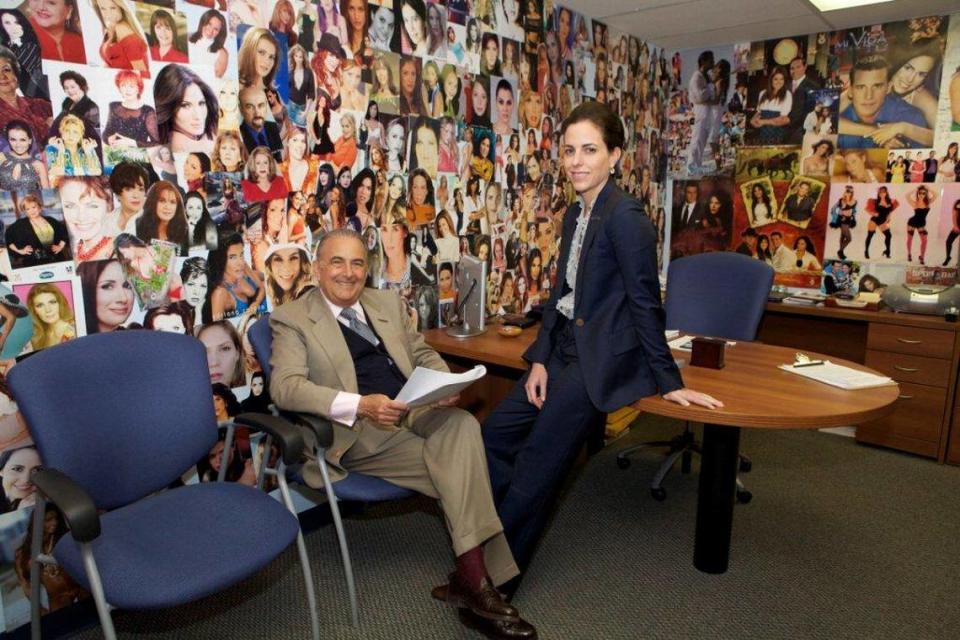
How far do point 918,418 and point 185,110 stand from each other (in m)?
3.86

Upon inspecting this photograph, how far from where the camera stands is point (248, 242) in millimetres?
2441

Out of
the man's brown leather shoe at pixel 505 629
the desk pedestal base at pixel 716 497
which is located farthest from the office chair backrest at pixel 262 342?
the desk pedestal base at pixel 716 497

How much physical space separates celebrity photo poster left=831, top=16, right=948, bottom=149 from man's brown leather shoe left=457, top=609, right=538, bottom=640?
360 cm

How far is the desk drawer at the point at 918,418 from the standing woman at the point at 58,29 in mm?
3964

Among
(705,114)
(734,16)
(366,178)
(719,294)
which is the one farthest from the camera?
(705,114)

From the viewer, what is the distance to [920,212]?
3.88m

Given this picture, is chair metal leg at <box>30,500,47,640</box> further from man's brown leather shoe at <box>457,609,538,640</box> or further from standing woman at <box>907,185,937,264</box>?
standing woman at <box>907,185,937,264</box>

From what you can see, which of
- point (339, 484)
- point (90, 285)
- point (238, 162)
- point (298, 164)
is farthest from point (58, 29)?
point (339, 484)

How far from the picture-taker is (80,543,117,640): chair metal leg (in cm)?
146

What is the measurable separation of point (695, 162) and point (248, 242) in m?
3.48

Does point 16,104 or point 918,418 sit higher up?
point 16,104

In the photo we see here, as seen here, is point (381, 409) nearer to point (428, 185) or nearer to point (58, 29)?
point (428, 185)

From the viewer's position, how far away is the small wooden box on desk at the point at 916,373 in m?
3.44

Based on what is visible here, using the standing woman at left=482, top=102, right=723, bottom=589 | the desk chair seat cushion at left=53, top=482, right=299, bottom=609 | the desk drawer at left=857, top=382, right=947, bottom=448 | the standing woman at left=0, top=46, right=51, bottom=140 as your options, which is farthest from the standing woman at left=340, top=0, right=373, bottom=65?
the desk drawer at left=857, top=382, right=947, bottom=448
